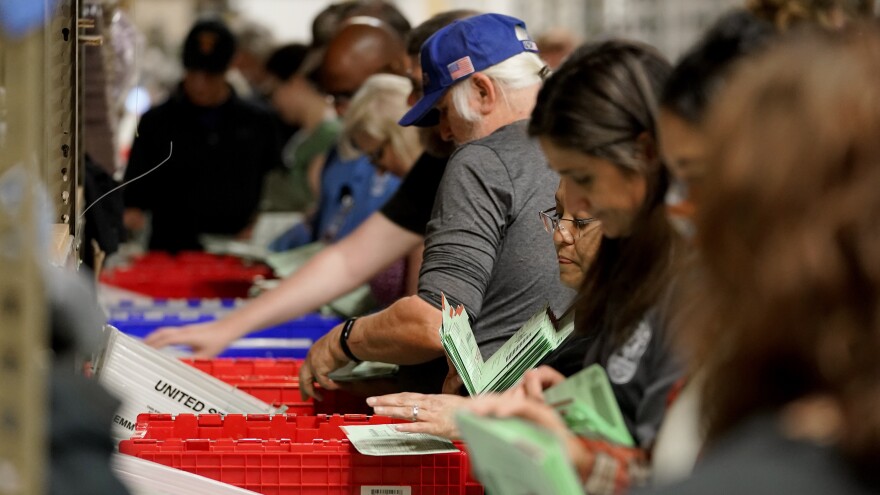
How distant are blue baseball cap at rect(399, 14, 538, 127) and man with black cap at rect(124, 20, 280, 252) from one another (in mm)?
3293

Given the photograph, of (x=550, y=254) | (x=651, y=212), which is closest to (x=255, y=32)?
(x=550, y=254)


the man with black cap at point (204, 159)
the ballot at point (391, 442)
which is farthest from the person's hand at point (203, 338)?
the man with black cap at point (204, 159)

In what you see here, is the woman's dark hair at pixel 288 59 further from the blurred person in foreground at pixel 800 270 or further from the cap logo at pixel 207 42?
the blurred person in foreground at pixel 800 270

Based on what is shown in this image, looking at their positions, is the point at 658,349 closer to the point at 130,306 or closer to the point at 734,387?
the point at 734,387

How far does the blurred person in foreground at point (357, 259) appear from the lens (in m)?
3.48

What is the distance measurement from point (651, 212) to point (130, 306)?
→ 2869 mm

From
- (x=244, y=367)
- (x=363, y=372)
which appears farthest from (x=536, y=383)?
(x=244, y=367)

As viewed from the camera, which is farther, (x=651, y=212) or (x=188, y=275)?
(x=188, y=275)

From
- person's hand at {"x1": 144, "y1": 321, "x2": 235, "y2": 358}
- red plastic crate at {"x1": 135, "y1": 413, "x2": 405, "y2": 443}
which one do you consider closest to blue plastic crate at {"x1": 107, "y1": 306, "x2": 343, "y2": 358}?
person's hand at {"x1": 144, "y1": 321, "x2": 235, "y2": 358}

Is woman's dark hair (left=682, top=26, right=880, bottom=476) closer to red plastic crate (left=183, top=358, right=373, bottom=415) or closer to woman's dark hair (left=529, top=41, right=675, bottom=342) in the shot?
woman's dark hair (left=529, top=41, right=675, bottom=342)

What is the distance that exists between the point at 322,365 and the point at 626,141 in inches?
56.5

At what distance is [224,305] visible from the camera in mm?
4344

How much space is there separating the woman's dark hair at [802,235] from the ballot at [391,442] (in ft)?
3.40

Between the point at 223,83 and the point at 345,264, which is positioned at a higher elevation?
the point at 345,264
